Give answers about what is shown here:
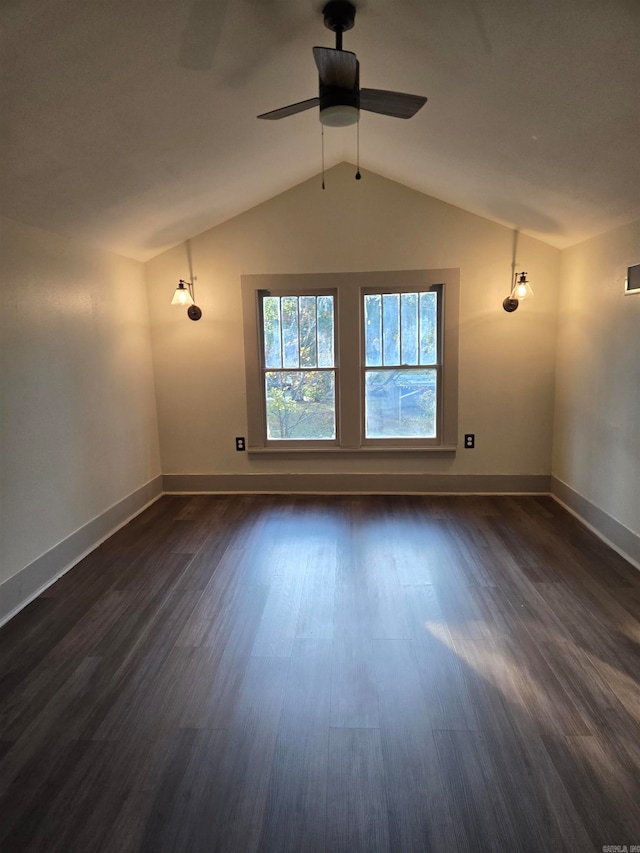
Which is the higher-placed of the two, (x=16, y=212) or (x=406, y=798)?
(x=16, y=212)

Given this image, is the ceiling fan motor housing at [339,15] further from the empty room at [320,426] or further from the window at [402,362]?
the window at [402,362]

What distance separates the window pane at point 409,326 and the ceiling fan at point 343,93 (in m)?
Result: 2.22

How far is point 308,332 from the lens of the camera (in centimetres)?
436

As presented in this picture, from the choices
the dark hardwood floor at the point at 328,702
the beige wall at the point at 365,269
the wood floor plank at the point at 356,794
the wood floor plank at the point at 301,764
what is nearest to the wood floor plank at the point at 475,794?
the dark hardwood floor at the point at 328,702

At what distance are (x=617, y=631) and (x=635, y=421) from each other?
133 cm

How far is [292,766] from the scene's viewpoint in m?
1.65

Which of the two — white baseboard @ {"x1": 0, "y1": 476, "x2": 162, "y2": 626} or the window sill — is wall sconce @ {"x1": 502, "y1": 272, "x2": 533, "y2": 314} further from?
white baseboard @ {"x1": 0, "y1": 476, "x2": 162, "y2": 626}

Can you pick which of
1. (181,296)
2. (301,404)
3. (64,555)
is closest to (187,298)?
(181,296)

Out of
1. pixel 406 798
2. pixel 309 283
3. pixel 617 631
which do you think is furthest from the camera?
pixel 309 283

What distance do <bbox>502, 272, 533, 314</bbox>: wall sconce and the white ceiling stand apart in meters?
0.55

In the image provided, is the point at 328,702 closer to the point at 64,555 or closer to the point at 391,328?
the point at 64,555

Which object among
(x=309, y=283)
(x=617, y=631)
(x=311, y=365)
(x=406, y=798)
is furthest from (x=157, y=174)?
(x=617, y=631)

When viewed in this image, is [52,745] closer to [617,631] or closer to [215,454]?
[617,631]

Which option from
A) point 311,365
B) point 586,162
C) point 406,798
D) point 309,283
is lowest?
point 406,798
